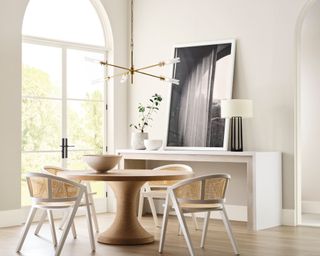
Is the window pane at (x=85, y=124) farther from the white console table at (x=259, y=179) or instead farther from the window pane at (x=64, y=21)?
the white console table at (x=259, y=179)

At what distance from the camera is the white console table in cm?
656

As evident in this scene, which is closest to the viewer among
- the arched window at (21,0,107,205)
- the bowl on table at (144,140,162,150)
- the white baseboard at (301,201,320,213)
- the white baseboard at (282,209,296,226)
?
the white baseboard at (282,209,296,226)

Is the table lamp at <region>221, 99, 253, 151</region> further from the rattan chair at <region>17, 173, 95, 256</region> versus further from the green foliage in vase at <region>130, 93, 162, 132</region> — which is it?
the rattan chair at <region>17, 173, 95, 256</region>

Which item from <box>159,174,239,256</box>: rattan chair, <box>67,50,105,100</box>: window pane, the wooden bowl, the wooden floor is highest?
<box>67,50,105,100</box>: window pane

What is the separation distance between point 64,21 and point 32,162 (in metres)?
1.79

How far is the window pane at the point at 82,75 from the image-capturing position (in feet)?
25.4

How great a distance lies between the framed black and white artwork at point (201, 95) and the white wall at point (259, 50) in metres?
0.13

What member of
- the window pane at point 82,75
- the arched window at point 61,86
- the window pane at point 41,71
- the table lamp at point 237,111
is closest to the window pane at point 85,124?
the arched window at point 61,86

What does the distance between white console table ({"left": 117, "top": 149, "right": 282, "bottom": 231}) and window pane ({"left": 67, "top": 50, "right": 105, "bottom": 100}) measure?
143 cm

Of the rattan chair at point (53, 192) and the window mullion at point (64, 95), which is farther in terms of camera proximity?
the window mullion at point (64, 95)

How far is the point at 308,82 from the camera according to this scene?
8562 mm

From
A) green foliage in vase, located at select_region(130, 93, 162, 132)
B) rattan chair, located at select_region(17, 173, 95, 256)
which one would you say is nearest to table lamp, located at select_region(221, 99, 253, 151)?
green foliage in vase, located at select_region(130, 93, 162, 132)

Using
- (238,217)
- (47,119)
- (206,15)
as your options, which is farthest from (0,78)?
(238,217)

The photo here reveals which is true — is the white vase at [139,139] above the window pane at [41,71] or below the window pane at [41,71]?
below
